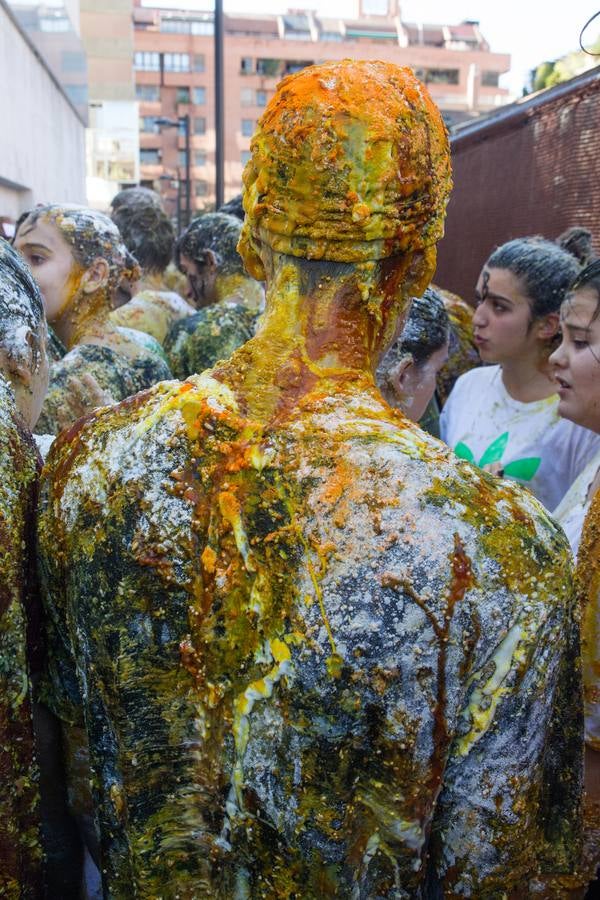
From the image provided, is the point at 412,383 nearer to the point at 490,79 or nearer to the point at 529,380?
the point at 529,380

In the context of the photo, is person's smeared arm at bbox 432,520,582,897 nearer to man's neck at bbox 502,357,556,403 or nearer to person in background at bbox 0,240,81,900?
person in background at bbox 0,240,81,900

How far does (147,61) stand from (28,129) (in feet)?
160

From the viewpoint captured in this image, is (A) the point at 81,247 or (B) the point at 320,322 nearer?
(B) the point at 320,322

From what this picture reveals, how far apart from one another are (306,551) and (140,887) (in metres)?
0.70

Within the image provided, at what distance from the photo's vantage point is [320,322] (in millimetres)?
1334

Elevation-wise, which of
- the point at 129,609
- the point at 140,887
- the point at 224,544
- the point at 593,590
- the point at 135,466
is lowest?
the point at 140,887

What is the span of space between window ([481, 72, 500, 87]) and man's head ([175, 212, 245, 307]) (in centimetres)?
5701

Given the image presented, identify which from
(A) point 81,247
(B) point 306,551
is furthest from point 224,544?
(A) point 81,247

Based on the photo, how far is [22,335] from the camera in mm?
1667

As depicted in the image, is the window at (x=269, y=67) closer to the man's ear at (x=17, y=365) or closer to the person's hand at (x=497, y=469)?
the person's hand at (x=497, y=469)

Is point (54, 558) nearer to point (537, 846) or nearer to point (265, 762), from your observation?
point (265, 762)

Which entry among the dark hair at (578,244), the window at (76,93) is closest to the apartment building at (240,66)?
the window at (76,93)

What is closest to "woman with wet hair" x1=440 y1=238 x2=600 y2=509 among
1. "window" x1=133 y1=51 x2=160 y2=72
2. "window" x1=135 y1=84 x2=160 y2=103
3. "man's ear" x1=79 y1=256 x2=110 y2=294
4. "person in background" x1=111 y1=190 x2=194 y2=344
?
"man's ear" x1=79 y1=256 x2=110 y2=294

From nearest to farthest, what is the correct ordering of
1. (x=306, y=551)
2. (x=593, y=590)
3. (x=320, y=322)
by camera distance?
(x=306, y=551)
(x=320, y=322)
(x=593, y=590)
